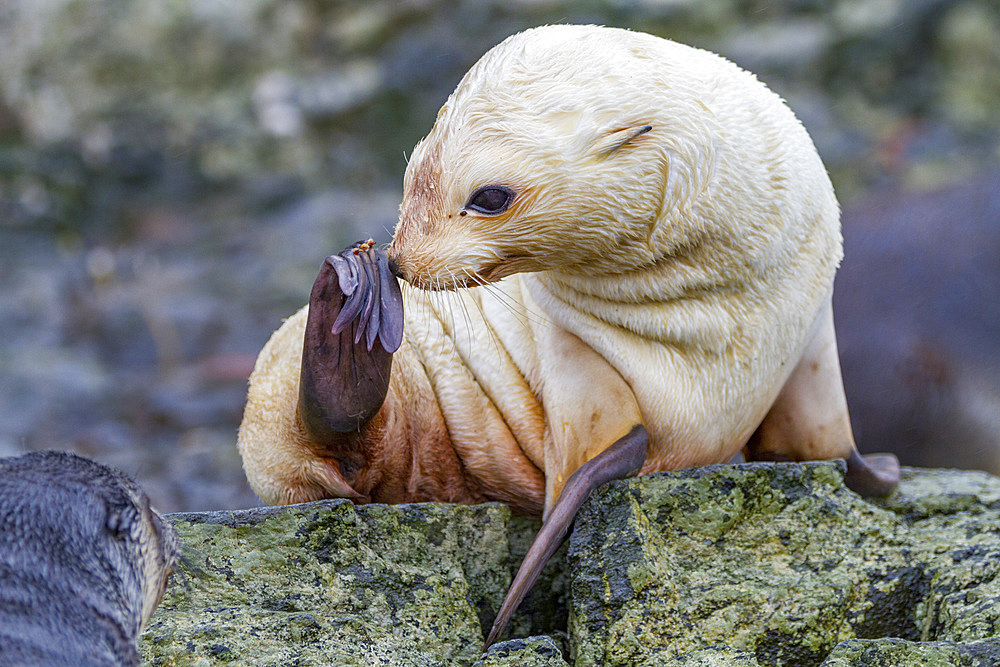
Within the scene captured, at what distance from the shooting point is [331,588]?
106 inches

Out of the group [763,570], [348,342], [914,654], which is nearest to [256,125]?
[348,342]

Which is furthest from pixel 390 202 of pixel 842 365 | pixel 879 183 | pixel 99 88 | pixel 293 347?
pixel 293 347

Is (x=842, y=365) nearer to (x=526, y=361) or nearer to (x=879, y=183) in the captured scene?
(x=526, y=361)

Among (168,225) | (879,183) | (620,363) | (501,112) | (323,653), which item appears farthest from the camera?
(168,225)

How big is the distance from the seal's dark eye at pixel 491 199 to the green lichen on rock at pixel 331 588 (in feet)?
2.65

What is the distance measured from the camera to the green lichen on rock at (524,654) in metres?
2.47

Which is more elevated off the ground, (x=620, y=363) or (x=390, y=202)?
(x=390, y=202)

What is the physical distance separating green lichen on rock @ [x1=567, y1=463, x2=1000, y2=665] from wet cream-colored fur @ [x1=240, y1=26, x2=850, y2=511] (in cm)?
22

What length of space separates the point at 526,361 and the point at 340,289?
650 millimetres

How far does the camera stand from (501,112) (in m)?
2.67

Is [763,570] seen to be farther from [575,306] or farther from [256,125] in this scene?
[256,125]

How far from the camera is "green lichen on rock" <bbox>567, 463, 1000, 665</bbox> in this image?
2631 mm

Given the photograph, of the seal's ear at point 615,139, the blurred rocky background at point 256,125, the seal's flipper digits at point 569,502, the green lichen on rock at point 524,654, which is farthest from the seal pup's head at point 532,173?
the blurred rocky background at point 256,125

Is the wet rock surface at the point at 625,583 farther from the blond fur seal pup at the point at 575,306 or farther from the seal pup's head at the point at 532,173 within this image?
the seal pup's head at the point at 532,173
